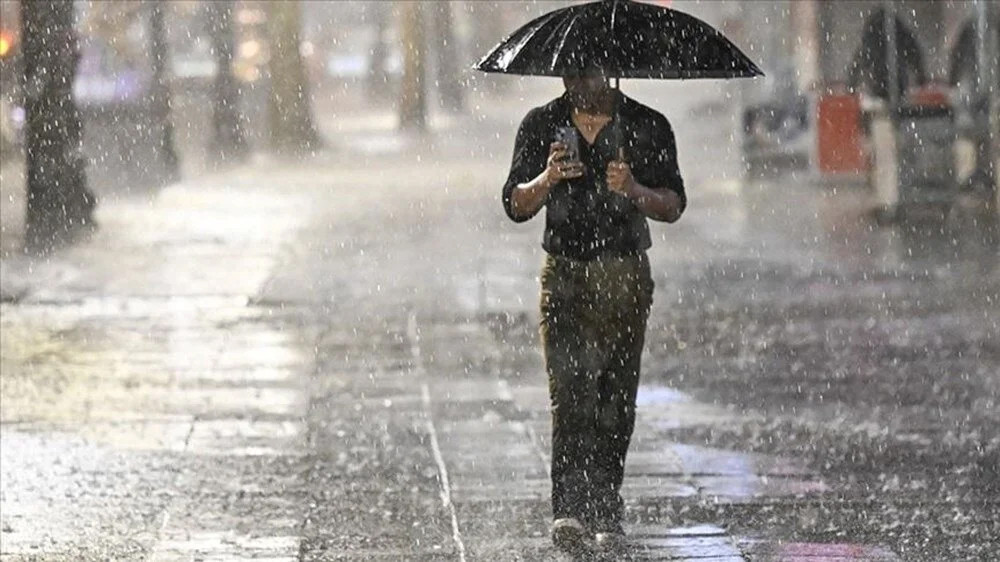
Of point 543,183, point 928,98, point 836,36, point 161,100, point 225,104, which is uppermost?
point 543,183

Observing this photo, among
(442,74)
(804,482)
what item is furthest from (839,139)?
(442,74)

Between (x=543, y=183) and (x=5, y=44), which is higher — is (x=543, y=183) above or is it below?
below

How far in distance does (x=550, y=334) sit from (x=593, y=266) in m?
0.32

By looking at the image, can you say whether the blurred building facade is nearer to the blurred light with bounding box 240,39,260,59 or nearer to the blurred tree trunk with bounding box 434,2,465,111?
the blurred tree trunk with bounding box 434,2,465,111

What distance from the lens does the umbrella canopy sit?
7.60 meters

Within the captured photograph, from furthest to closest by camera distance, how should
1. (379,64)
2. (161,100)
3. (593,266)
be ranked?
1. (379,64)
2. (161,100)
3. (593,266)

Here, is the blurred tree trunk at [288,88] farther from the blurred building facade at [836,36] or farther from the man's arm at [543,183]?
the man's arm at [543,183]

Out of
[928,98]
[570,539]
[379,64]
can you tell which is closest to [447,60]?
[379,64]

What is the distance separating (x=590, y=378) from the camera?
26.2ft

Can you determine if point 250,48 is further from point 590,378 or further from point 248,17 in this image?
point 590,378

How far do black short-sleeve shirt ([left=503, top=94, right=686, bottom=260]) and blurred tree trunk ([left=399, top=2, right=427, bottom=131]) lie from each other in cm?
4016

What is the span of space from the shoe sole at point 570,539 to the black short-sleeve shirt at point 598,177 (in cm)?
99

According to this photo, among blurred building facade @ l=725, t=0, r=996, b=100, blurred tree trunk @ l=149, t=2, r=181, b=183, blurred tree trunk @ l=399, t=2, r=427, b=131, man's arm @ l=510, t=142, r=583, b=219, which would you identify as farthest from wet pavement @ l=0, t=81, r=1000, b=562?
blurred tree trunk @ l=399, t=2, r=427, b=131

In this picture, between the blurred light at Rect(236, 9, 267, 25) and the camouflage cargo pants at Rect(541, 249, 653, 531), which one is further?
the blurred light at Rect(236, 9, 267, 25)
